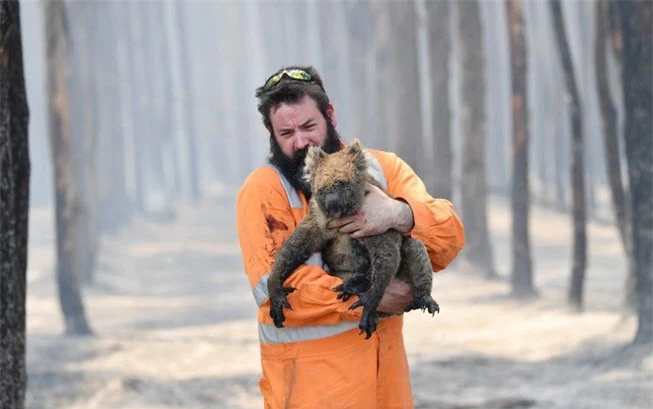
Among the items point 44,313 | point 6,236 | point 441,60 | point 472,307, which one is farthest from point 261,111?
point 441,60

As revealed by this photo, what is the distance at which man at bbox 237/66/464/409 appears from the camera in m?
3.83

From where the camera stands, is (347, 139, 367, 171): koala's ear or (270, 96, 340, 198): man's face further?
(270, 96, 340, 198): man's face

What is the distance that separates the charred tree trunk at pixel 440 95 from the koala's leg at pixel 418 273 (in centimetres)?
1664

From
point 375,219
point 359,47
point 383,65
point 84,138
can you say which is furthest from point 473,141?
point 359,47

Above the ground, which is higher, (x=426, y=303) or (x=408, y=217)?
(x=408, y=217)

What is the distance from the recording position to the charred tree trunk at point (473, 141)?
739 inches

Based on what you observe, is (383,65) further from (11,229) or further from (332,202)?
(332,202)

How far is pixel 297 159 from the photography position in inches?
154

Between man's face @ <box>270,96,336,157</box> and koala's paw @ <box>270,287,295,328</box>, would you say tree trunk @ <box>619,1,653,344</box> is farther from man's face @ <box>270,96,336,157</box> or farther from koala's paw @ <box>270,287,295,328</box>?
koala's paw @ <box>270,287,295,328</box>

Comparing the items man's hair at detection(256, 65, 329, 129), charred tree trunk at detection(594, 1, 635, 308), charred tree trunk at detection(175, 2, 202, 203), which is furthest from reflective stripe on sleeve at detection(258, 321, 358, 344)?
charred tree trunk at detection(175, 2, 202, 203)

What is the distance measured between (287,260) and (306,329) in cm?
28

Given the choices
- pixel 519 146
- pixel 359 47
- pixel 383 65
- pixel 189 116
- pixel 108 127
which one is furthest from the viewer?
pixel 189 116

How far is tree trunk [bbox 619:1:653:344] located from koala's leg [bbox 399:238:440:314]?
7.54 meters

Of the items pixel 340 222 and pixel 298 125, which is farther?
pixel 298 125
